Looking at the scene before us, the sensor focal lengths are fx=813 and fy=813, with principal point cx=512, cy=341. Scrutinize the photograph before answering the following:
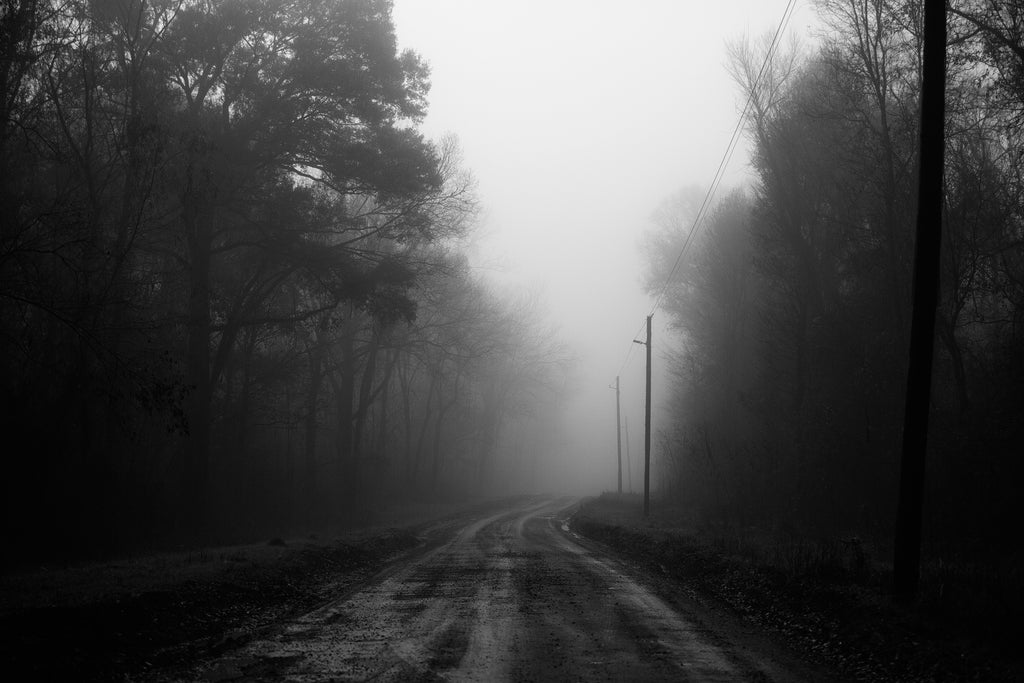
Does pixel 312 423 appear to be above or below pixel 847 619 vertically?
above

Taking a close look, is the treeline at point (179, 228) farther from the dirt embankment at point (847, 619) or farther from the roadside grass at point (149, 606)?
the dirt embankment at point (847, 619)

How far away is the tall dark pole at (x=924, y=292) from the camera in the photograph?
9.99 meters

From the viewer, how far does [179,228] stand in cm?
2066

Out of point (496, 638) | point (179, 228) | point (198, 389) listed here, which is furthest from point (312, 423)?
point (496, 638)

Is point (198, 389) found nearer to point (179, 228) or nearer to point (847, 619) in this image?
point (179, 228)

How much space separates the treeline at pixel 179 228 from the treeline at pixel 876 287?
11.8 metres

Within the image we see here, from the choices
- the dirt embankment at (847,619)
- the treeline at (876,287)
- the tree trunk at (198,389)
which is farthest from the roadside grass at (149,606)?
the treeline at (876,287)

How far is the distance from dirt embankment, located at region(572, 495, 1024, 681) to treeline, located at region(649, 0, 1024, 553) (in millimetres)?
5640

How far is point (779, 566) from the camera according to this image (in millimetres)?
13016

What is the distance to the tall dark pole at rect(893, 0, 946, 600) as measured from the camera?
9.99 m

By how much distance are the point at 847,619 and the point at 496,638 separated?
417 centimetres

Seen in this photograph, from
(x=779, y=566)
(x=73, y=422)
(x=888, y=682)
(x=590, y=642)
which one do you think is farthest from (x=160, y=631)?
(x=73, y=422)

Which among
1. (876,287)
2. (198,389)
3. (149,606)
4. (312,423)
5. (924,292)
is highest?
(876,287)

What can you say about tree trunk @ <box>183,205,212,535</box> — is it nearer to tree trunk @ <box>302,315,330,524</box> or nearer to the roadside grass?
the roadside grass
